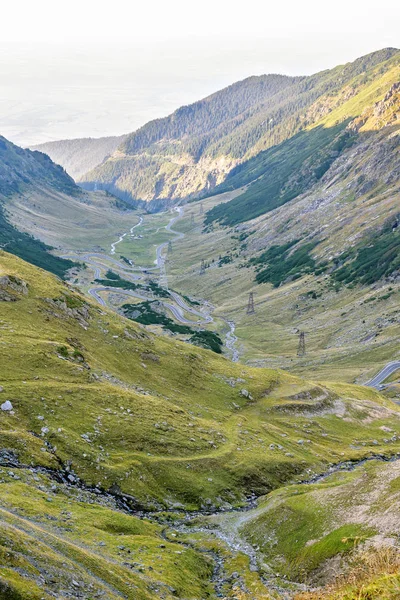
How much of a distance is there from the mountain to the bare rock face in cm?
42

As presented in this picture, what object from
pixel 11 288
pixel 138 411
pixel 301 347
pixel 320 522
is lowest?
pixel 301 347

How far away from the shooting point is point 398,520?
43969 mm

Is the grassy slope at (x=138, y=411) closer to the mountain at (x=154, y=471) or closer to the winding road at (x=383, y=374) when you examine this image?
the mountain at (x=154, y=471)

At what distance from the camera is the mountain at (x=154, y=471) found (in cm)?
3959

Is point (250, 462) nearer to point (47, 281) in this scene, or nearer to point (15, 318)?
point (15, 318)

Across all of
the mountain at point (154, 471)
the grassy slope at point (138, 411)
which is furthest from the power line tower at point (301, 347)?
the mountain at point (154, 471)

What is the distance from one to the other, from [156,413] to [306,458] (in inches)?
987

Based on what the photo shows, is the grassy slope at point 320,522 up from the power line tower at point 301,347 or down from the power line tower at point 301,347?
up

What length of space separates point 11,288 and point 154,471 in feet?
146

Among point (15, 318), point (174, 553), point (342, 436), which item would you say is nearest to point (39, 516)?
point (174, 553)

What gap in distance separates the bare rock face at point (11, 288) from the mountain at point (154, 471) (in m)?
0.42

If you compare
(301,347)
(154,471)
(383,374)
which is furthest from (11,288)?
(301,347)

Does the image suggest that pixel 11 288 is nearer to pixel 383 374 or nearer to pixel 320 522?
pixel 320 522

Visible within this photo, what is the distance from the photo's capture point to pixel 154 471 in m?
59.3
